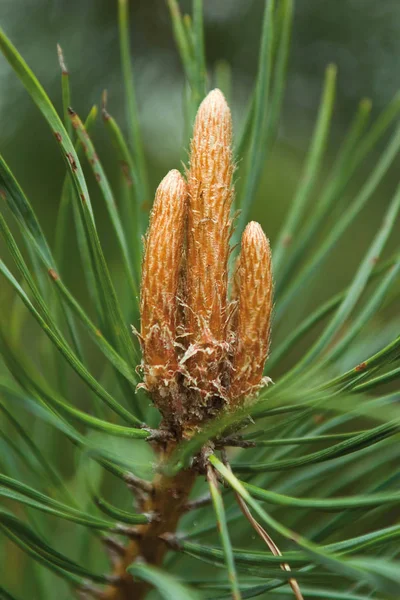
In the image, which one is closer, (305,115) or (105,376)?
(105,376)

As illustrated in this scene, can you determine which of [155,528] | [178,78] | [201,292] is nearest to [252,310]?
[201,292]

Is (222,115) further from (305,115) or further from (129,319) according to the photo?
(305,115)

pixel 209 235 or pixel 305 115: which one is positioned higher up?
pixel 305 115

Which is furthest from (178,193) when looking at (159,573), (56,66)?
(56,66)

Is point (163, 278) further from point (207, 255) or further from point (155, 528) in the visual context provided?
point (155, 528)

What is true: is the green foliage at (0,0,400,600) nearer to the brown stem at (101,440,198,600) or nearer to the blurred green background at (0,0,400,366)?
the brown stem at (101,440,198,600)

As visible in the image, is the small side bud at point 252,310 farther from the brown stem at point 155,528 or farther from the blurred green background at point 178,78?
the blurred green background at point 178,78

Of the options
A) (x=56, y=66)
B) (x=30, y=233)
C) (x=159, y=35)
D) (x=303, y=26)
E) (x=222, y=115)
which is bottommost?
(x=30, y=233)
